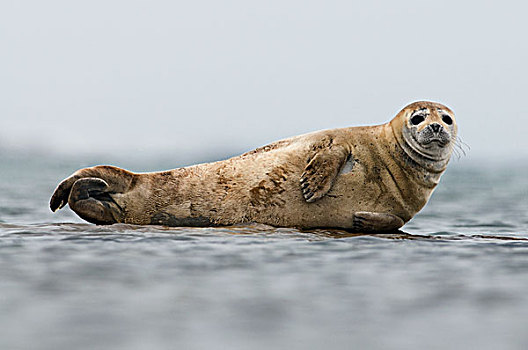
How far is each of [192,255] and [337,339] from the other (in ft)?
6.69

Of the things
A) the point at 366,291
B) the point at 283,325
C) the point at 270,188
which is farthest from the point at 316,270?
the point at 270,188

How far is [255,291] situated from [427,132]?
3435 millimetres

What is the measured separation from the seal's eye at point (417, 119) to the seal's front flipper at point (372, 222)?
924 mm

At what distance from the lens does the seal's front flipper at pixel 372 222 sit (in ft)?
21.8

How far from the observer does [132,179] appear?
6.85 metres

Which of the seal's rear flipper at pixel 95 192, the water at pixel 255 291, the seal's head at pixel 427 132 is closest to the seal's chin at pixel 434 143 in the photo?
the seal's head at pixel 427 132

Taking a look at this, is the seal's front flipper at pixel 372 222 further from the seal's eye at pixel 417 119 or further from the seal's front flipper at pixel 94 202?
the seal's front flipper at pixel 94 202

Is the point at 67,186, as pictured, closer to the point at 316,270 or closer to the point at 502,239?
the point at 316,270

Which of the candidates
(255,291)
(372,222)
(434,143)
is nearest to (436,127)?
(434,143)

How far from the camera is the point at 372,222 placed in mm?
6637

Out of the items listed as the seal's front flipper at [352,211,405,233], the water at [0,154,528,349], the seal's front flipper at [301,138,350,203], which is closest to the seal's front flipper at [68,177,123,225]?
the water at [0,154,528,349]

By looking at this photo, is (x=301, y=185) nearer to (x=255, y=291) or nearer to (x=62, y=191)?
(x=62, y=191)

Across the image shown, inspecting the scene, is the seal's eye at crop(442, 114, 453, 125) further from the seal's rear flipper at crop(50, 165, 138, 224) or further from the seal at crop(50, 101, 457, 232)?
the seal's rear flipper at crop(50, 165, 138, 224)

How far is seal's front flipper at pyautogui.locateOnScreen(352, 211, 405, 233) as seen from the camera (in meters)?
6.63
